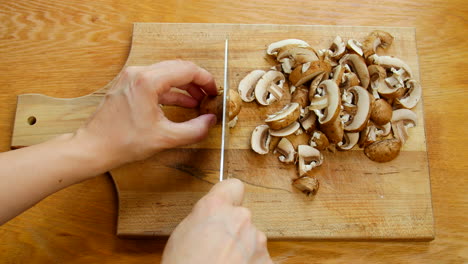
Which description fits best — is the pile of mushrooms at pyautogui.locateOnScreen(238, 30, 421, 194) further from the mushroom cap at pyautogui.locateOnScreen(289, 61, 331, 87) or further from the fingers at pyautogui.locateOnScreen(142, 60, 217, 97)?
the fingers at pyautogui.locateOnScreen(142, 60, 217, 97)

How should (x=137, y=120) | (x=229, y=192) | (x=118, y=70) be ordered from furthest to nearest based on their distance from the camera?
(x=118, y=70)
(x=137, y=120)
(x=229, y=192)

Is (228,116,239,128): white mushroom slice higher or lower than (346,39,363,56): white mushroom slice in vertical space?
lower

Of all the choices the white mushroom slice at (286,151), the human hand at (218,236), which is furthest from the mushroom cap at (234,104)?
the human hand at (218,236)

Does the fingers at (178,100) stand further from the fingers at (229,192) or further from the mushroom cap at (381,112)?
the mushroom cap at (381,112)

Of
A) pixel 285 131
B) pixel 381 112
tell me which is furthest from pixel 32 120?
pixel 381 112

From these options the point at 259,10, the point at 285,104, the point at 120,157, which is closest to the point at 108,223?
the point at 120,157

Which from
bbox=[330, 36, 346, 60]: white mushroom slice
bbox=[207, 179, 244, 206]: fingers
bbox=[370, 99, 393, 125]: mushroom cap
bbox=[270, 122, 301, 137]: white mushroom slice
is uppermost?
bbox=[330, 36, 346, 60]: white mushroom slice

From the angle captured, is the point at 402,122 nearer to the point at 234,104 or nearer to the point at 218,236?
the point at 234,104

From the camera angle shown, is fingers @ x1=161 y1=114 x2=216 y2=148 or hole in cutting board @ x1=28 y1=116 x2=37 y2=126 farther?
hole in cutting board @ x1=28 y1=116 x2=37 y2=126

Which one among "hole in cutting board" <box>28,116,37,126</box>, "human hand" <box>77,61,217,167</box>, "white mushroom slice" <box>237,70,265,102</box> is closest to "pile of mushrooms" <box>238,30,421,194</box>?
"white mushroom slice" <box>237,70,265,102</box>
